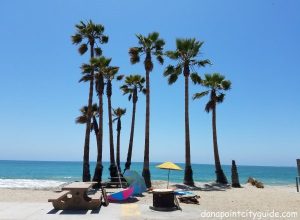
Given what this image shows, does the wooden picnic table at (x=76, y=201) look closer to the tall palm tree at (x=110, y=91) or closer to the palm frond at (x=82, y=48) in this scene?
A: the tall palm tree at (x=110, y=91)

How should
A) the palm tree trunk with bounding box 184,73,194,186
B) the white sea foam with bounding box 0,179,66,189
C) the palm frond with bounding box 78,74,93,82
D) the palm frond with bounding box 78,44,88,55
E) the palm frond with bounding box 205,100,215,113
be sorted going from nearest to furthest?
the palm tree trunk with bounding box 184,73,194,186 → the white sea foam with bounding box 0,179,66,189 → the palm frond with bounding box 78,74,93,82 → the palm frond with bounding box 205,100,215,113 → the palm frond with bounding box 78,44,88,55

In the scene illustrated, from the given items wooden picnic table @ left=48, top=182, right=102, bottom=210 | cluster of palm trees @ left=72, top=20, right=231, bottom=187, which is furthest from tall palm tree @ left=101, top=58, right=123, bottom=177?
wooden picnic table @ left=48, top=182, right=102, bottom=210

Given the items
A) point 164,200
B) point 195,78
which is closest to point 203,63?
Answer: point 195,78

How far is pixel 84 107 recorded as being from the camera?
3628 cm

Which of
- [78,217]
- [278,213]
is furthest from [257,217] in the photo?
[78,217]

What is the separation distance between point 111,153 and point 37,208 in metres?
18.2

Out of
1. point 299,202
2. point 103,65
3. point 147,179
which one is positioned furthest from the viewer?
point 103,65

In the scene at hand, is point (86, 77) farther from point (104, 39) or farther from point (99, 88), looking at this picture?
point (104, 39)

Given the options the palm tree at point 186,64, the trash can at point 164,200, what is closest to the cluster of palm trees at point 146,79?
the palm tree at point 186,64

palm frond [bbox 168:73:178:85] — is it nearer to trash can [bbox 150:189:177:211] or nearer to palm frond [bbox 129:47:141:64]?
palm frond [bbox 129:47:141:64]

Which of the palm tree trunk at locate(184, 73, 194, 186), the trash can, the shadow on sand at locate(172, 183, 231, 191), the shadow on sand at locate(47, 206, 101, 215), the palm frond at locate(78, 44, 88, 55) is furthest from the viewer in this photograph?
the palm frond at locate(78, 44, 88, 55)

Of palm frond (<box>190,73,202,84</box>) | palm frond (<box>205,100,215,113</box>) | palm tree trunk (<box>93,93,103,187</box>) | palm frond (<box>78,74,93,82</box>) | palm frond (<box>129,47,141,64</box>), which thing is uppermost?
palm frond (<box>129,47,141,64</box>)

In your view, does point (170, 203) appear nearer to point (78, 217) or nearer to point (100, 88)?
point (78, 217)

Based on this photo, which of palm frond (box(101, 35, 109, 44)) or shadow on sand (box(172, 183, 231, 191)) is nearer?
shadow on sand (box(172, 183, 231, 191))
